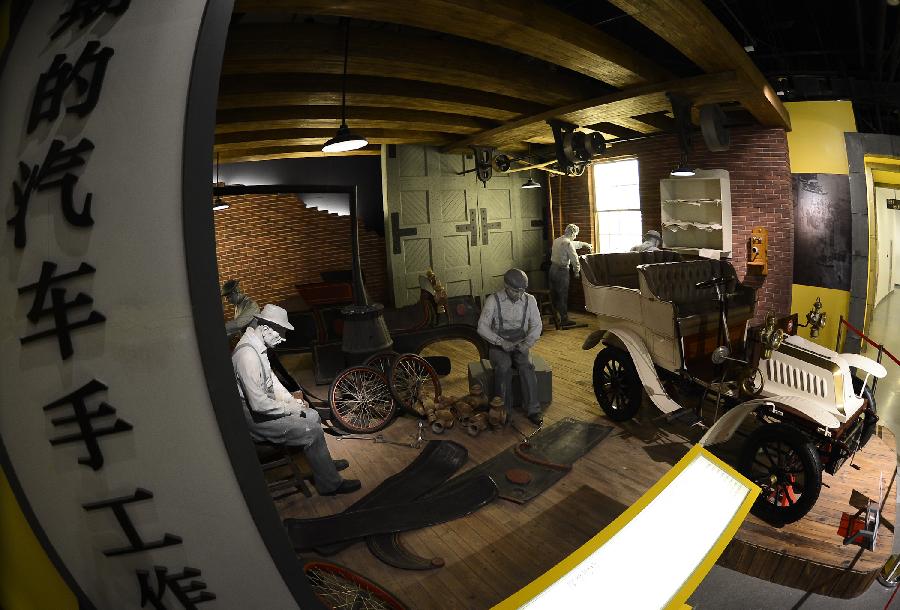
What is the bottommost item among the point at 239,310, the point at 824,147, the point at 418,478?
the point at 418,478

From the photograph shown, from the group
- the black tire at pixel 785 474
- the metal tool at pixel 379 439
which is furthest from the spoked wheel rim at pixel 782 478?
the metal tool at pixel 379 439

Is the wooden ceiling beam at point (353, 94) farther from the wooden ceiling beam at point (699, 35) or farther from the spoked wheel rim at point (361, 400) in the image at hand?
the spoked wheel rim at point (361, 400)

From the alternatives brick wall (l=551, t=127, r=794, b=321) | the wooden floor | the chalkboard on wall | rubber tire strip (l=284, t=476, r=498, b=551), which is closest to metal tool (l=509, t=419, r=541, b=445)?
the wooden floor

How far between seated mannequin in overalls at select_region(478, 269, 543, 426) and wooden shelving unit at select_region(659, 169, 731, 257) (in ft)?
15.3

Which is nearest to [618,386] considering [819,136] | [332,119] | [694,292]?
[694,292]

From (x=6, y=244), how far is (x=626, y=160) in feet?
34.2

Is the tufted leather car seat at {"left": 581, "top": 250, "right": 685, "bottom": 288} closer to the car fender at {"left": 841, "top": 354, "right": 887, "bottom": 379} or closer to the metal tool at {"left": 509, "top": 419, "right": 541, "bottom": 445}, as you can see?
the metal tool at {"left": 509, "top": 419, "right": 541, "bottom": 445}

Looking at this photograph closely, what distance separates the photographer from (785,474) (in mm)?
3268

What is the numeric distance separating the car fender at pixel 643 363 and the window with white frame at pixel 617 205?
4971 millimetres

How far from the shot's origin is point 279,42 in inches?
153

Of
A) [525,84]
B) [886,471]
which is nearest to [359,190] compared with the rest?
[525,84]

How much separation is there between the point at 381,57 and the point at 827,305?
296 inches

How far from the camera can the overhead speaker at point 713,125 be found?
550 centimetres

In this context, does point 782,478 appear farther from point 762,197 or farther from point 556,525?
point 762,197
